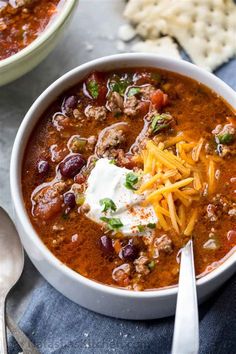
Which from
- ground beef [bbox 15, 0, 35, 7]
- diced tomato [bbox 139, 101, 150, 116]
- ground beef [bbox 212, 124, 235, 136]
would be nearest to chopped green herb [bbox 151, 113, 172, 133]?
diced tomato [bbox 139, 101, 150, 116]

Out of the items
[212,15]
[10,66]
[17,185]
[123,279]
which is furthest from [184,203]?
[212,15]

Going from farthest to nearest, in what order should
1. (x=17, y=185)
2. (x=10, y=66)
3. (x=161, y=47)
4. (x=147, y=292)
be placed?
(x=161, y=47), (x=10, y=66), (x=17, y=185), (x=147, y=292)

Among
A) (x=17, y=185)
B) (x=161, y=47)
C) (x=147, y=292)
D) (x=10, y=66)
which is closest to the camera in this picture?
(x=147, y=292)

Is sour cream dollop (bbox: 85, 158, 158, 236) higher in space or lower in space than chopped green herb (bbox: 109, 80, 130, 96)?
lower

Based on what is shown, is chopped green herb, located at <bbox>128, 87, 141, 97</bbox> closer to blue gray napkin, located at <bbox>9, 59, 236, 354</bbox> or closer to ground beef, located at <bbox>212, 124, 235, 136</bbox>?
ground beef, located at <bbox>212, 124, 235, 136</bbox>

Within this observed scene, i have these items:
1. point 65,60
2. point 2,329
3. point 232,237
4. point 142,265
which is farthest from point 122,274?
point 65,60

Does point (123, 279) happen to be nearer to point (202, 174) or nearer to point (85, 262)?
point (85, 262)
